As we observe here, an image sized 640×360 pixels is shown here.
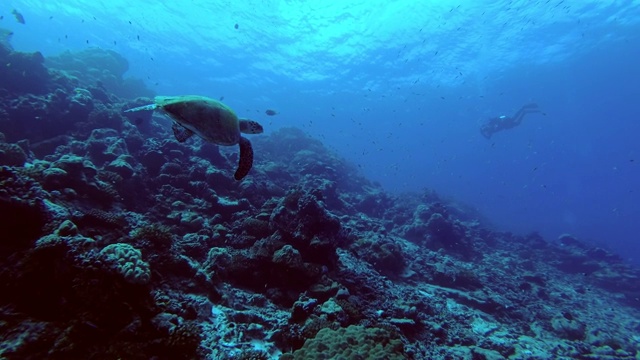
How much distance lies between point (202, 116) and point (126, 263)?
228 centimetres

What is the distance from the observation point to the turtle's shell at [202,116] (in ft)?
14.5

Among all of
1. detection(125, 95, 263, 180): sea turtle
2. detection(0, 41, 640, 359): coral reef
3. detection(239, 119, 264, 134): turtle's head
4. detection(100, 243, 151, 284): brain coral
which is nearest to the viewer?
detection(0, 41, 640, 359): coral reef

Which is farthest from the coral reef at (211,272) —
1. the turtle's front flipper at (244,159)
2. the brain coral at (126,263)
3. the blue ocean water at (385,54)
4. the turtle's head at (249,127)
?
the blue ocean water at (385,54)

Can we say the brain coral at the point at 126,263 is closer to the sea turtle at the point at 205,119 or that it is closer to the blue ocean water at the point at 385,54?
the sea turtle at the point at 205,119

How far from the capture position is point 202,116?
4.52 meters

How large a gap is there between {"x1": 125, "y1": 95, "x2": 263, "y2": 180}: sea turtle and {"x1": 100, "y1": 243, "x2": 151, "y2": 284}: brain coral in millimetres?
1729

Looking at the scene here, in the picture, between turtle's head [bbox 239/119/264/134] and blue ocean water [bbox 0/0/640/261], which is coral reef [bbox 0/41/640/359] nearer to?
turtle's head [bbox 239/119/264/134]

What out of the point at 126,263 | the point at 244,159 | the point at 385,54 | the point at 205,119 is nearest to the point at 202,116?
the point at 205,119

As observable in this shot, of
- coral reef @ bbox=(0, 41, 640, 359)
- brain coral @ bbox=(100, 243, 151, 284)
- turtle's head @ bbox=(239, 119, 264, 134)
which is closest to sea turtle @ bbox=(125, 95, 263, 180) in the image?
turtle's head @ bbox=(239, 119, 264, 134)

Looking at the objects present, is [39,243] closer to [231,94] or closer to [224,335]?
[224,335]

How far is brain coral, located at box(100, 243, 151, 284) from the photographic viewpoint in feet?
12.4

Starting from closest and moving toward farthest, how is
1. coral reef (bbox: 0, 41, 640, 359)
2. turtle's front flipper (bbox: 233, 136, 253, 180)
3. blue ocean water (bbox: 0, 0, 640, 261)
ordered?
coral reef (bbox: 0, 41, 640, 359)
turtle's front flipper (bbox: 233, 136, 253, 180)
blue ocean water (bbox: 0, 0, 640, 261)

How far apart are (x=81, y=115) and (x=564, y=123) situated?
317ft

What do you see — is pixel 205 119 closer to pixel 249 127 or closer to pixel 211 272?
pixel 249 127
